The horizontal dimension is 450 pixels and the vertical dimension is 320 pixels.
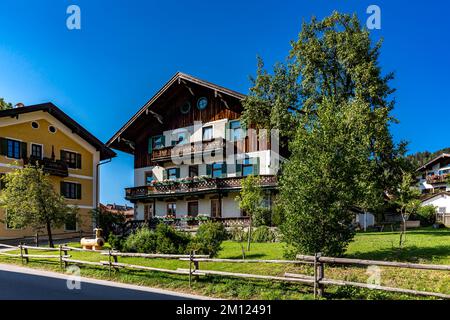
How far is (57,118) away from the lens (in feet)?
126

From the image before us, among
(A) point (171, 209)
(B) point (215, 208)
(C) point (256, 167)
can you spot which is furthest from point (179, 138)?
(C) point (256, 167)

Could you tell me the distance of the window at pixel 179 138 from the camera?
1441 inches

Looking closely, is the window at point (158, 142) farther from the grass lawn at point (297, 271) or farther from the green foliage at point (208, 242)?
the green foliage at point (208, 242)

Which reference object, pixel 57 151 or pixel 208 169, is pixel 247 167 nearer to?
pixel 208 169

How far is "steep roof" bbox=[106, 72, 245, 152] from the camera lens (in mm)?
32500

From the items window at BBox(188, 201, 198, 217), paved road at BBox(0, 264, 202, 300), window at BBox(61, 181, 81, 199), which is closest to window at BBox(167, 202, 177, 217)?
window at BBox(188, 201, 198, 217)

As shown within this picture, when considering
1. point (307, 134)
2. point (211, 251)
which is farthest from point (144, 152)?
point (307, 134)

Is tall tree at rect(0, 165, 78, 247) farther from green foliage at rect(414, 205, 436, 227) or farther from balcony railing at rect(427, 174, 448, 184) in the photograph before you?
balcony railing at rect(427, 174, 448, 184)

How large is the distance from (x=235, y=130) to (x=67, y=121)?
16.2 meters

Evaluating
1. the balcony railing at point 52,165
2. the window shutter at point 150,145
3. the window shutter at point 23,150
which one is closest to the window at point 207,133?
the window shutter at point 150,145

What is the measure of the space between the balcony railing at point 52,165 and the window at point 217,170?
1340cm

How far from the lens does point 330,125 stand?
49.8 feet

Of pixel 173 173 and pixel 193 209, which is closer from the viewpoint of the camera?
pixel 193 209
